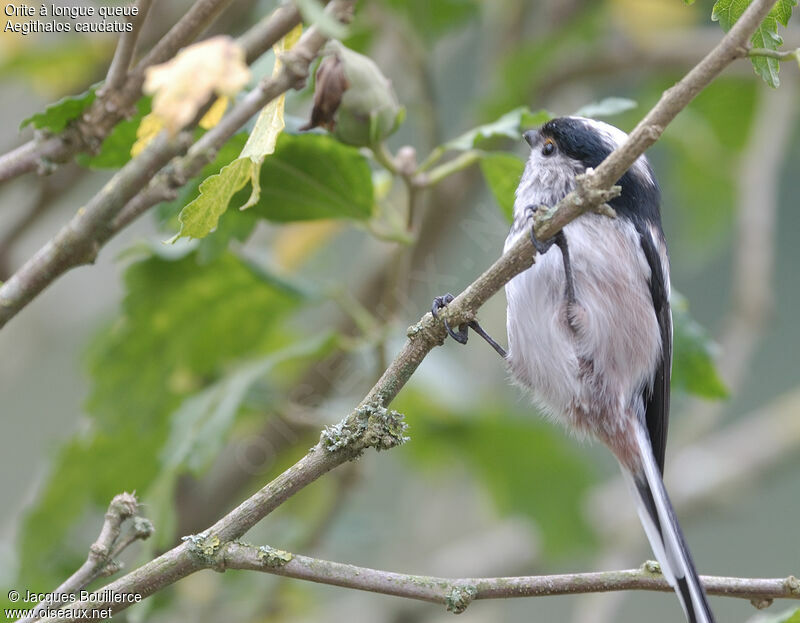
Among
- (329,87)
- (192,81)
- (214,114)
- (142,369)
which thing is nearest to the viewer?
(192,81)

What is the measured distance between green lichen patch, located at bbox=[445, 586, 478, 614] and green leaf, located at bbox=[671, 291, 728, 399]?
0.82 metres

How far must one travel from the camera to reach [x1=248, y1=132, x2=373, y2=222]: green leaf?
1578 millimetres

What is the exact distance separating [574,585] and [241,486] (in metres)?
1.49

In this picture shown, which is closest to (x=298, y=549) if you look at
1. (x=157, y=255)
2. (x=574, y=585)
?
(x=157, y=255)

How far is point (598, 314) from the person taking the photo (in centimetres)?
Answer: 169

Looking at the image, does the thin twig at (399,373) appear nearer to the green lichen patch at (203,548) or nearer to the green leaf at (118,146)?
the green lichen patch at (203,548)

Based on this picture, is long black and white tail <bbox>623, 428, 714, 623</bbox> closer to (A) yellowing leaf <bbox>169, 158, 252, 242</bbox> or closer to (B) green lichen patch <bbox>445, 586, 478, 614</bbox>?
(B) green lichen patch <bbox>445, 586, 478, 614</bbox>

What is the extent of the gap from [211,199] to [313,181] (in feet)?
1.56

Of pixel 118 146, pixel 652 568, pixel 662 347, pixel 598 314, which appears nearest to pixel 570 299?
pixel 598 314

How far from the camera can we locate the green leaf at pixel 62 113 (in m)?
1.27

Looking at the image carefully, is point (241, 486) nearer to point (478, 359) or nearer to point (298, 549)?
point (298, 549)

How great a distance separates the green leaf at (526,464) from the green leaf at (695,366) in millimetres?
740

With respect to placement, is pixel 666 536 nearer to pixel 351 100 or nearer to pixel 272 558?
pixel 272 558

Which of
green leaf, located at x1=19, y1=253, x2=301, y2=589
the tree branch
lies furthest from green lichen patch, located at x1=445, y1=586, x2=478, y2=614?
green leaf, located at x1=19, y1=253, x2=301, y2=589
